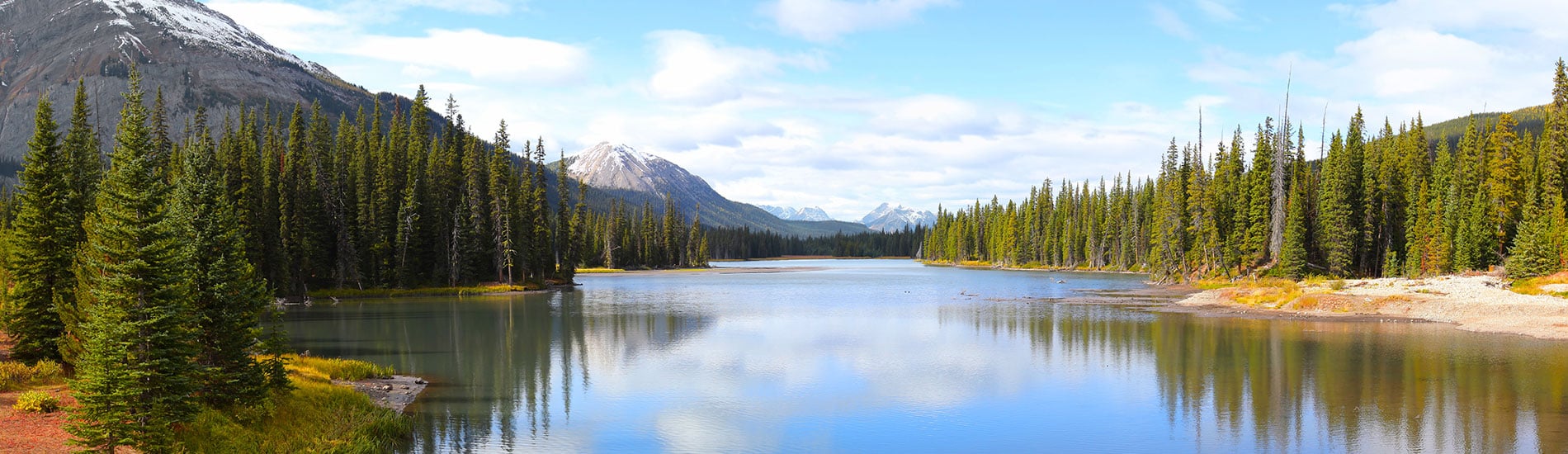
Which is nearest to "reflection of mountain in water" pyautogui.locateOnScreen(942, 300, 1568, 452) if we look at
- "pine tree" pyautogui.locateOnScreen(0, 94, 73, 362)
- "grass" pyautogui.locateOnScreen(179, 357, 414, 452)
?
"grass" pyautogui.locateOnScreen(179, 357, 414, 452)

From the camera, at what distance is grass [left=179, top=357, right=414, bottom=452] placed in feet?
64.2

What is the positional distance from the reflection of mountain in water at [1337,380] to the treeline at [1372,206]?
101ft

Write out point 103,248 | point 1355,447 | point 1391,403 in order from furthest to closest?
point 1391,403 → point 1355,447 → point 103,248

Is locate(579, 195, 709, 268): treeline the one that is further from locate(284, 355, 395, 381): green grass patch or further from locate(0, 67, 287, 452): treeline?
locate(0, 67, 287, 452): treeline

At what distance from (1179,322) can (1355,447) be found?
3317 centimetres

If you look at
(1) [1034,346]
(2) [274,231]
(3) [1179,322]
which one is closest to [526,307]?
(2) [274,231]

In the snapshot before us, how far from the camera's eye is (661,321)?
5778 centimetres

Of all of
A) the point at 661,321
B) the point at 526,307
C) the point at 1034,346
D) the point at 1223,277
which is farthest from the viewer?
the point at 1223,277

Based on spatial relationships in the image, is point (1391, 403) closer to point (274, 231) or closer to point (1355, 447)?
point (1355, 447)

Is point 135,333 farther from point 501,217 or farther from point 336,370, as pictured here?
point 501,217

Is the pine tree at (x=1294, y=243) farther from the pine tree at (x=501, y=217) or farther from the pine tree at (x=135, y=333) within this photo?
the pine tree at (x=135, y=333)

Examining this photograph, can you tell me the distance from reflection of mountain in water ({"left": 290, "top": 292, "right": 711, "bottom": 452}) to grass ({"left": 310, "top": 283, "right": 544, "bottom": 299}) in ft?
27.0

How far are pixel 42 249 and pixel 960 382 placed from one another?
30.6 meters

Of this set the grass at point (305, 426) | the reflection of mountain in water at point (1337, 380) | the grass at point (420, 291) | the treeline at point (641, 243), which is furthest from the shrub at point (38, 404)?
the treeline at point (641, 243)
